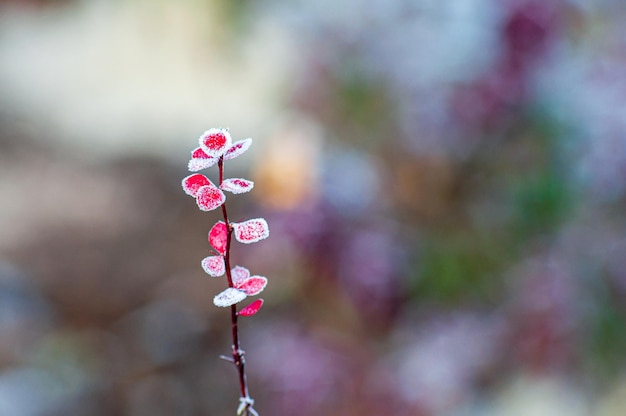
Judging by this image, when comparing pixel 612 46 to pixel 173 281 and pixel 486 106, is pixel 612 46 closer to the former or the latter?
pixel 486 106

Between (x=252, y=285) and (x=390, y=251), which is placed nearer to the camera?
(x=252, y=285)

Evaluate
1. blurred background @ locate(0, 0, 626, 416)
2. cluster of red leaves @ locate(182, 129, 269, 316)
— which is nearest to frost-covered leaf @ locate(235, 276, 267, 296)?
cluster of red leaves @ locate(182, 129, 269, 316)

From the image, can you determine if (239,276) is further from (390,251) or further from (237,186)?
(390,251)

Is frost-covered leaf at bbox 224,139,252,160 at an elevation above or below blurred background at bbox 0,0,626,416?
below

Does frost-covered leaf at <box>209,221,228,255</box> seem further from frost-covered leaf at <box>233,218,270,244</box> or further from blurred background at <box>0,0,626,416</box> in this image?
blurred background at <box>0,0,626,416</box>

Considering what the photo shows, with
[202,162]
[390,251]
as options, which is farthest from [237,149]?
[390,251]

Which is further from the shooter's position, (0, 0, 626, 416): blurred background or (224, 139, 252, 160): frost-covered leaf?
(0, 0, 626, 416): blurred background

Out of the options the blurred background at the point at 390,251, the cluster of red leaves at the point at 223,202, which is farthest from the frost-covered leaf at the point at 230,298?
the blurred background at the point at 390,251
